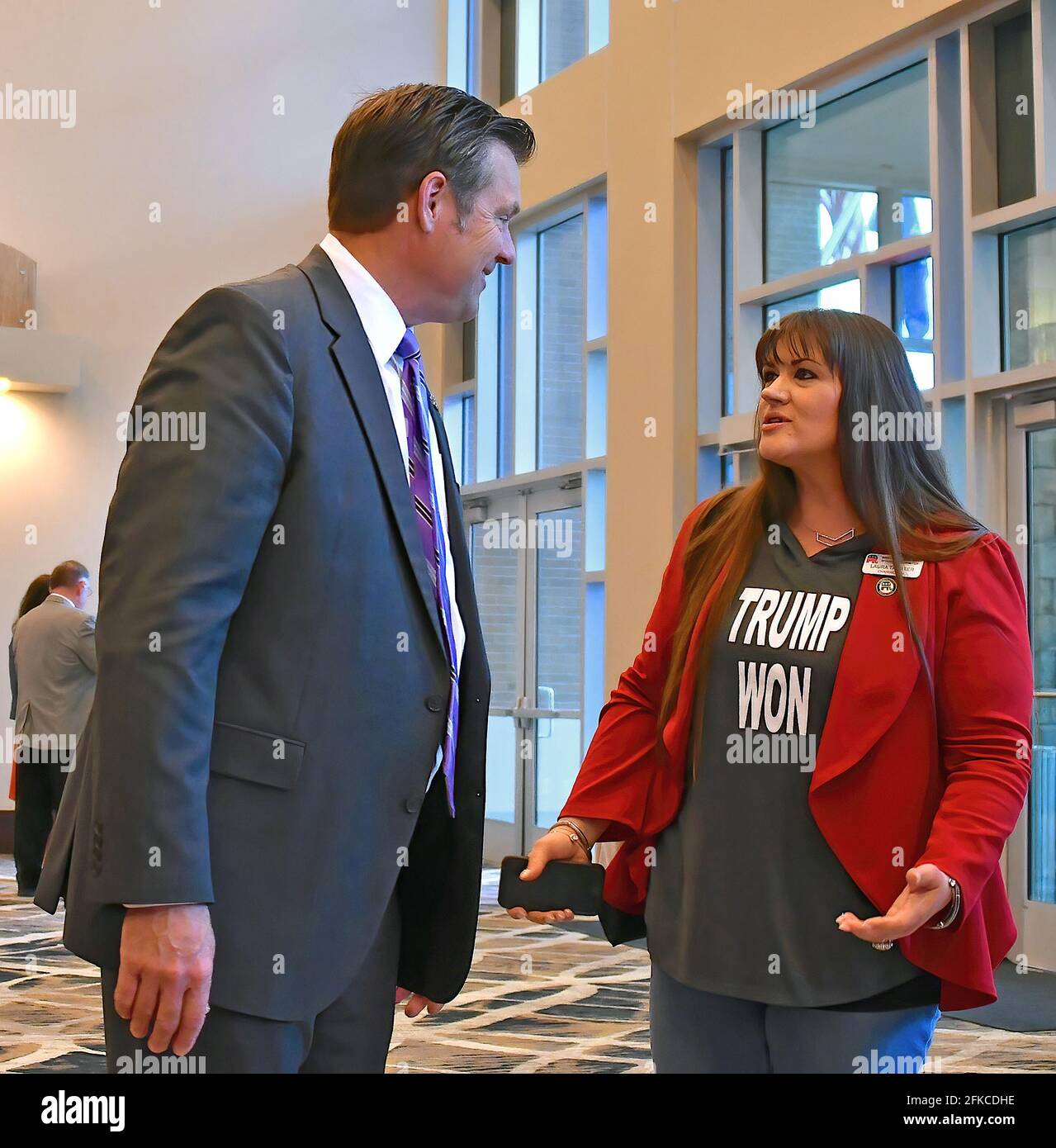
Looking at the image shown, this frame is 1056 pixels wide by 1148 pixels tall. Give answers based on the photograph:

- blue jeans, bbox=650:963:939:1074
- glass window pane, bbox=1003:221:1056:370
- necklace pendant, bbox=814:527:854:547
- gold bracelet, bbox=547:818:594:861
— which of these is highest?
glass window pane, bbox=1003:221:1056:370

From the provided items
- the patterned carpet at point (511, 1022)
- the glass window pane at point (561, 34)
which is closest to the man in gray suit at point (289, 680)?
the patterned carpet at point (511, 1022)

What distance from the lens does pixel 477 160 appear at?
1823 millimetres

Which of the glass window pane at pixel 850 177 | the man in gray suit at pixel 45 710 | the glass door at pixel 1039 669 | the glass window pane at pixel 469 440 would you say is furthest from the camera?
the glass window pane at pixel 469 440

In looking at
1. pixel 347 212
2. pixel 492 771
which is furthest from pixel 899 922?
pixel 492 771

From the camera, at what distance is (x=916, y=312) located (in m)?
6.46

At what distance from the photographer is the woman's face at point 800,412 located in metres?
2.05

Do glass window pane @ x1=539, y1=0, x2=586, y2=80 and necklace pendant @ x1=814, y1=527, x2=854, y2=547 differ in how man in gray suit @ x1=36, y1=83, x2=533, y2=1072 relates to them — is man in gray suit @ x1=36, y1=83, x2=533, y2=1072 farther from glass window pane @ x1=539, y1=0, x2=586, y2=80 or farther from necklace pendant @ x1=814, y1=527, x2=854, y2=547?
glass window pane @ x1=539, y1=0, x2=586, y2=80

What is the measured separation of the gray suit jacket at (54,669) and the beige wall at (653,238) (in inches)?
115

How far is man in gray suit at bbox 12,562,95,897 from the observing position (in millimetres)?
7430

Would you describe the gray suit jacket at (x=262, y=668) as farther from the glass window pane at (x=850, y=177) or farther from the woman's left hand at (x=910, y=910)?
the glass window pane at (x=850, y=177)

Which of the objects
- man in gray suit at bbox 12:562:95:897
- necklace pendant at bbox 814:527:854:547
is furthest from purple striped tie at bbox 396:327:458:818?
man in gray suit at bbox 12:562:95:897

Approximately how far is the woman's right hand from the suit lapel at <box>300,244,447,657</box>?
0.42 meters
